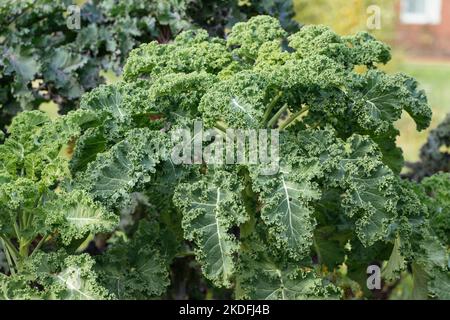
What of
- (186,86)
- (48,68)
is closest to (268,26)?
(186,86)

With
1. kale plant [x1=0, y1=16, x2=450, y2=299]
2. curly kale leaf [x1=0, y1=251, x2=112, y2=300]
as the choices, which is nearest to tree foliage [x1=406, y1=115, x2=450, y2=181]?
kale plant [x1=0, y1=16, x2=450, y2=299]

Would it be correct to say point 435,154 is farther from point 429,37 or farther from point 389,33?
point 429,37

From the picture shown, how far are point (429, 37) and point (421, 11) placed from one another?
708 millimetres

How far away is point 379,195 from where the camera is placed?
370 centimetres

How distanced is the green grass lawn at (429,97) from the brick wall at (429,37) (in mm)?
580

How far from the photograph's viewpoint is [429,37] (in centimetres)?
1433

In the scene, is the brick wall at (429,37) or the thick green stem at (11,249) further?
the brick wall at (429,37)

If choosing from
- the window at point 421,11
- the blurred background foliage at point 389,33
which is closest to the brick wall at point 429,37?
the window at point 421,11

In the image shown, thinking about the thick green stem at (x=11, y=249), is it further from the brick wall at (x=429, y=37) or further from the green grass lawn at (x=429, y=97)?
the brick wall at (x=429, y=37)

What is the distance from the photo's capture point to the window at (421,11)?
14328 mm

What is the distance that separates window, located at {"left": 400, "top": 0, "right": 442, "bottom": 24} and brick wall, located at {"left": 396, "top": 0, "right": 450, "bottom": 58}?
0.27 feet

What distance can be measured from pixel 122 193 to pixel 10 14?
6.73 feet

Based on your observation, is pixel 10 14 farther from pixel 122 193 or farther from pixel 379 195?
pixel 379 195

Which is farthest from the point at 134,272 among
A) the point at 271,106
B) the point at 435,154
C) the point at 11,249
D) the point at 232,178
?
the point at 435,154
